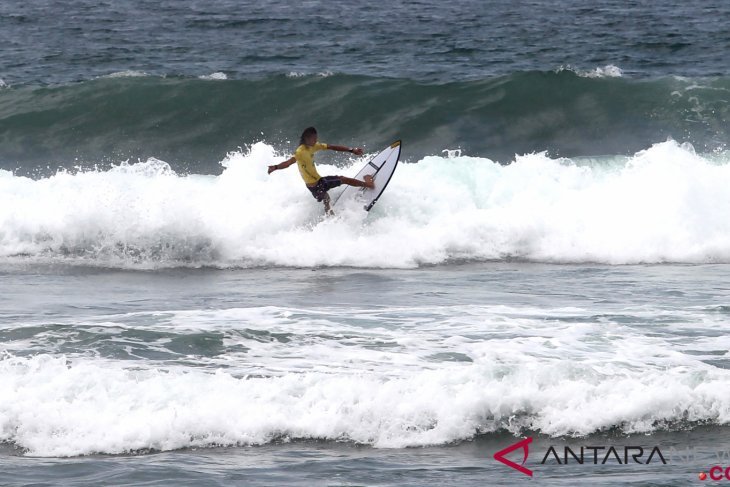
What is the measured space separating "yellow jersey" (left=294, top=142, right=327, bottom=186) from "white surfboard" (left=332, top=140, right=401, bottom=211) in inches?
21.6

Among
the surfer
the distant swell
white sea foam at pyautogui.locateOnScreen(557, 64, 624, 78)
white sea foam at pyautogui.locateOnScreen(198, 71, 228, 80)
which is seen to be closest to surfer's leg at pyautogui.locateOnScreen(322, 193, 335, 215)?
the surfer

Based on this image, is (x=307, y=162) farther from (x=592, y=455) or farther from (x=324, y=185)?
(x=592, y=455)

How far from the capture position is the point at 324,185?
15227 mm

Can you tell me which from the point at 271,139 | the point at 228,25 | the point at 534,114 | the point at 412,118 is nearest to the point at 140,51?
the point at 228,25

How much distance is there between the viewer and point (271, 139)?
21.9 metres

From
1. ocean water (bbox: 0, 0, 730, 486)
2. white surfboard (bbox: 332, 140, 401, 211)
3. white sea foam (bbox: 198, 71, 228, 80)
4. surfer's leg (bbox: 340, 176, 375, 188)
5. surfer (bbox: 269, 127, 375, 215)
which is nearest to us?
ocean water (bbox: 0, 0, 730, 486)

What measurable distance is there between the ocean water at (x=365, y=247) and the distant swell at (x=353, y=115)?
0.08 meters

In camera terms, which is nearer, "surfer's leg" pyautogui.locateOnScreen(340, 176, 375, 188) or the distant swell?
"surfer's leg" pyautogui.locateOnScreen(340, 176, 375, 188)

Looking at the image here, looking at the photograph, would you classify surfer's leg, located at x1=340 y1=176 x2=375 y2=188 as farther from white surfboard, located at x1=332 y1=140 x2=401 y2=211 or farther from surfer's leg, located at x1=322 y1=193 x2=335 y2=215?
surfer's leg, located at x1=322 y1=193 x2=335 y2=215

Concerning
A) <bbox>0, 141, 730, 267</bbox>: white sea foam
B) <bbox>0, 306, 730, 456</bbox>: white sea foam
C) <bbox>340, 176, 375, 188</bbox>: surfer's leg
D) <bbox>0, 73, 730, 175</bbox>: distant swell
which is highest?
<bbox>0, 73, 730, 175</bbox>: distant swell

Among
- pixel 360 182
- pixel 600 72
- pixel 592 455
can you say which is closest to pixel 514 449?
pixel 592 455

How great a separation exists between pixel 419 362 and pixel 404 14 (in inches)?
881

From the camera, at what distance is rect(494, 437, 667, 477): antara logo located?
7773 mm

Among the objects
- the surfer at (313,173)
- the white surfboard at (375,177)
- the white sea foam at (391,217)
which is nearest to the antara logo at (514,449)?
the white sea foam at (391,217)
